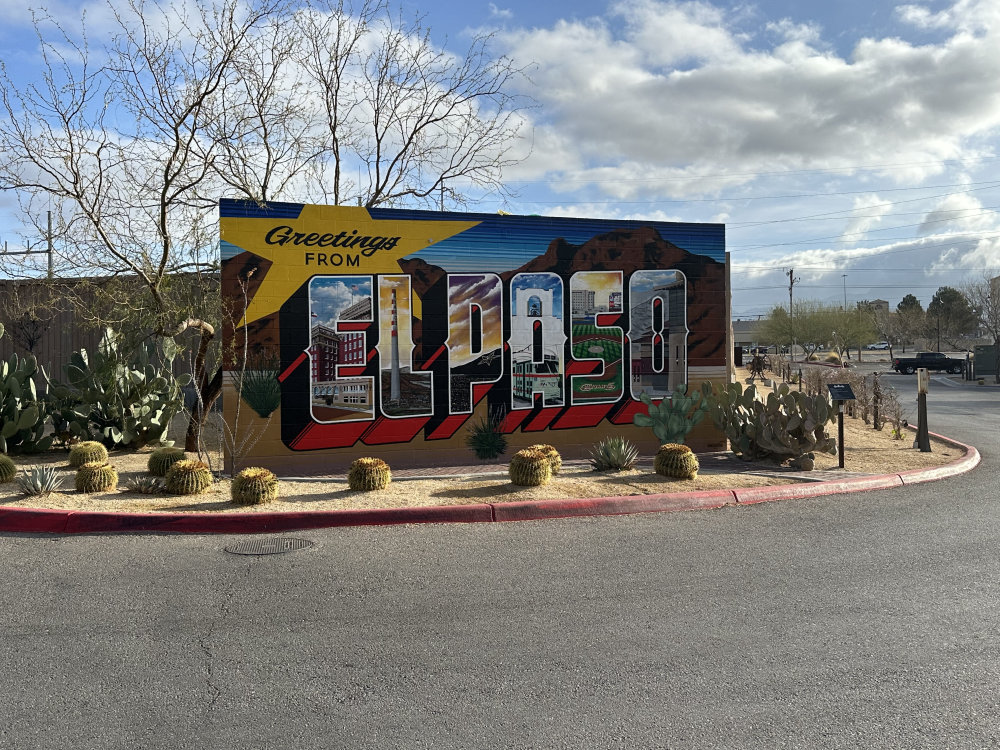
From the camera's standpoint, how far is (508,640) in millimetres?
4742

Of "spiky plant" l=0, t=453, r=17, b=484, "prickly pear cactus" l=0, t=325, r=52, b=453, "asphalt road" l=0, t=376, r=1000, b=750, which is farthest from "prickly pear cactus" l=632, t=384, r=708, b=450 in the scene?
"prickly pear cactus" l=0, t=325, r=52, b=453

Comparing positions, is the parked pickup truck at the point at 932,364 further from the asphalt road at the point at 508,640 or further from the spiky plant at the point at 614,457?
the asphalt road at the point at 508,640

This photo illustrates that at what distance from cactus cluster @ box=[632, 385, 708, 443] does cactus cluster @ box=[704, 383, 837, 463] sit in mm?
367

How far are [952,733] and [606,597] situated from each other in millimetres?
2405

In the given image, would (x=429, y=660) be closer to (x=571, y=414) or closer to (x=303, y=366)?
(x=303, y=366)

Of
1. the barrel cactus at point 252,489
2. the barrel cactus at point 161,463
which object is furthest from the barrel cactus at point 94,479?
the barrel cactus at point 252,489

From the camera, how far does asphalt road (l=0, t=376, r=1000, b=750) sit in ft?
12.1

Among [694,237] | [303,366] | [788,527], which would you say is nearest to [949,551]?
[788,527]

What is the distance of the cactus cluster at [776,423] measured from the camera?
11.0 metres

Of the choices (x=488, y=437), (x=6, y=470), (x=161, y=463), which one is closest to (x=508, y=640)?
(x=161, y=463)

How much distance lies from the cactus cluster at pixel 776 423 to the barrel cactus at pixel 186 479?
7.69 metres

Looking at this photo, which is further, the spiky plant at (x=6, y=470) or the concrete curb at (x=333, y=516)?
the spiky plant at (x=6, y=470)

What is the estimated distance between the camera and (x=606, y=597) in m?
→ 5.57

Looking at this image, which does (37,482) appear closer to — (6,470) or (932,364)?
(6,470)
